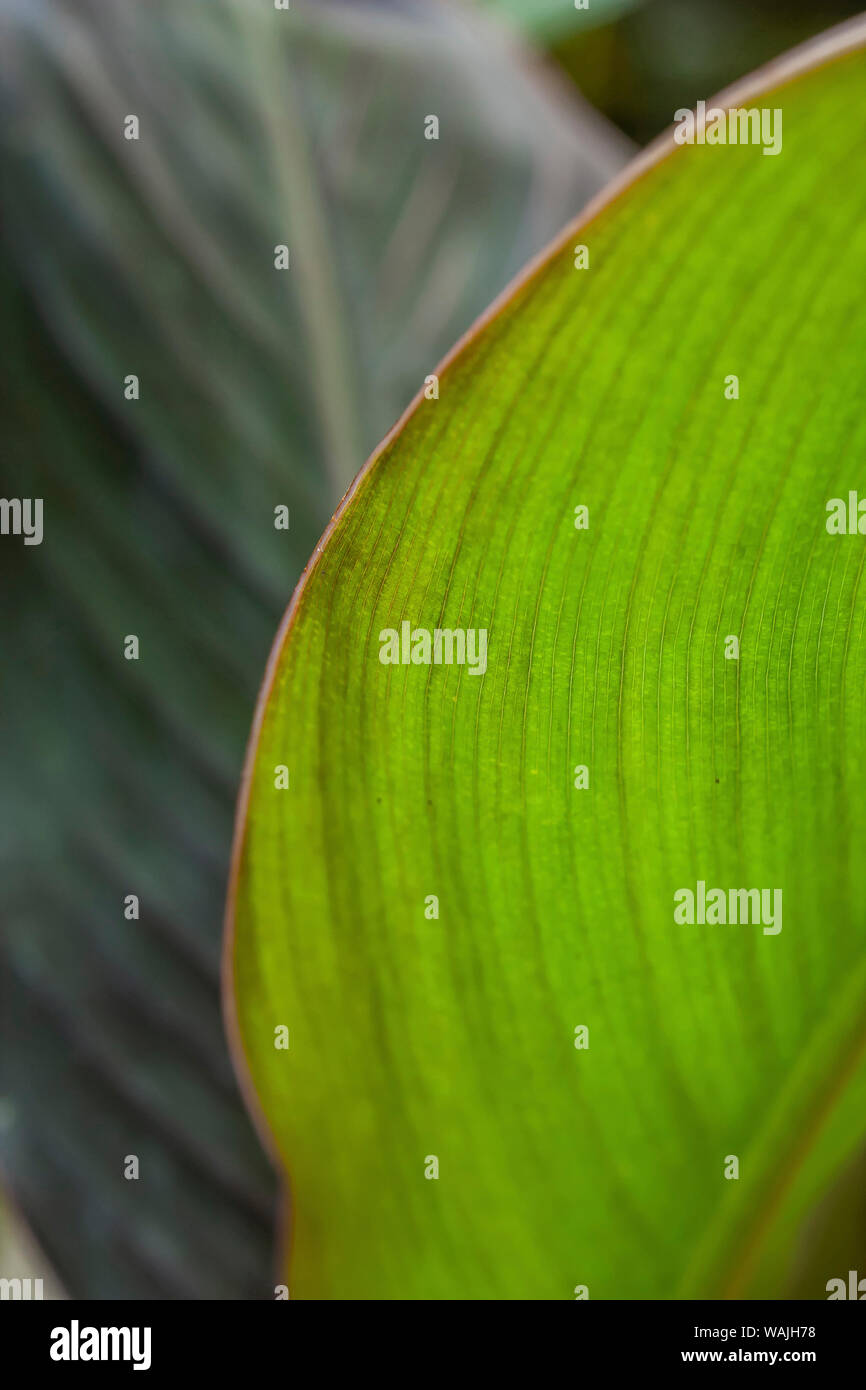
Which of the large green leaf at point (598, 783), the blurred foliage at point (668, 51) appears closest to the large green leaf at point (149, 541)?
the large green leaf at point (598, 783)

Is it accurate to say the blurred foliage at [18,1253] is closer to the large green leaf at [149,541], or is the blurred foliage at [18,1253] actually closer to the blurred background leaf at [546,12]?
the large green leaf at [149,541]

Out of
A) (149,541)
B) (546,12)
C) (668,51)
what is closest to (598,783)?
(149,541)

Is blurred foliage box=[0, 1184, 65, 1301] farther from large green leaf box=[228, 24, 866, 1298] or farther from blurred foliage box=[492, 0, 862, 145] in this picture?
blurred foliage box=[492, 0, 862, 145]

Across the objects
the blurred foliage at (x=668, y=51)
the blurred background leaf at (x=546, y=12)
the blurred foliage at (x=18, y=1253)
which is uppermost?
the blurred foliage at (x=668, y=51)

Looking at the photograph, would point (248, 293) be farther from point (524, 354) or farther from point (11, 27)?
point (524, 354)

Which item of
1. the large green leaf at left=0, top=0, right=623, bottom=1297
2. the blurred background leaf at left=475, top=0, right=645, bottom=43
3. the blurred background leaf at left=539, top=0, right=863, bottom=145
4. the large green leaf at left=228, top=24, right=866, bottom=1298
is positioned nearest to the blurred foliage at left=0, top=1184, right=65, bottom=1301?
the large green leaf at left=0, top=0, right=623, bottom=1297

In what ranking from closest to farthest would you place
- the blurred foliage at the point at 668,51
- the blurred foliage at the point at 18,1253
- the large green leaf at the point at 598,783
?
the large green leaf at the point at 598,783 < the blurred foliage at the point at 18,1253 < the blurred foliage at the point at 668,51
